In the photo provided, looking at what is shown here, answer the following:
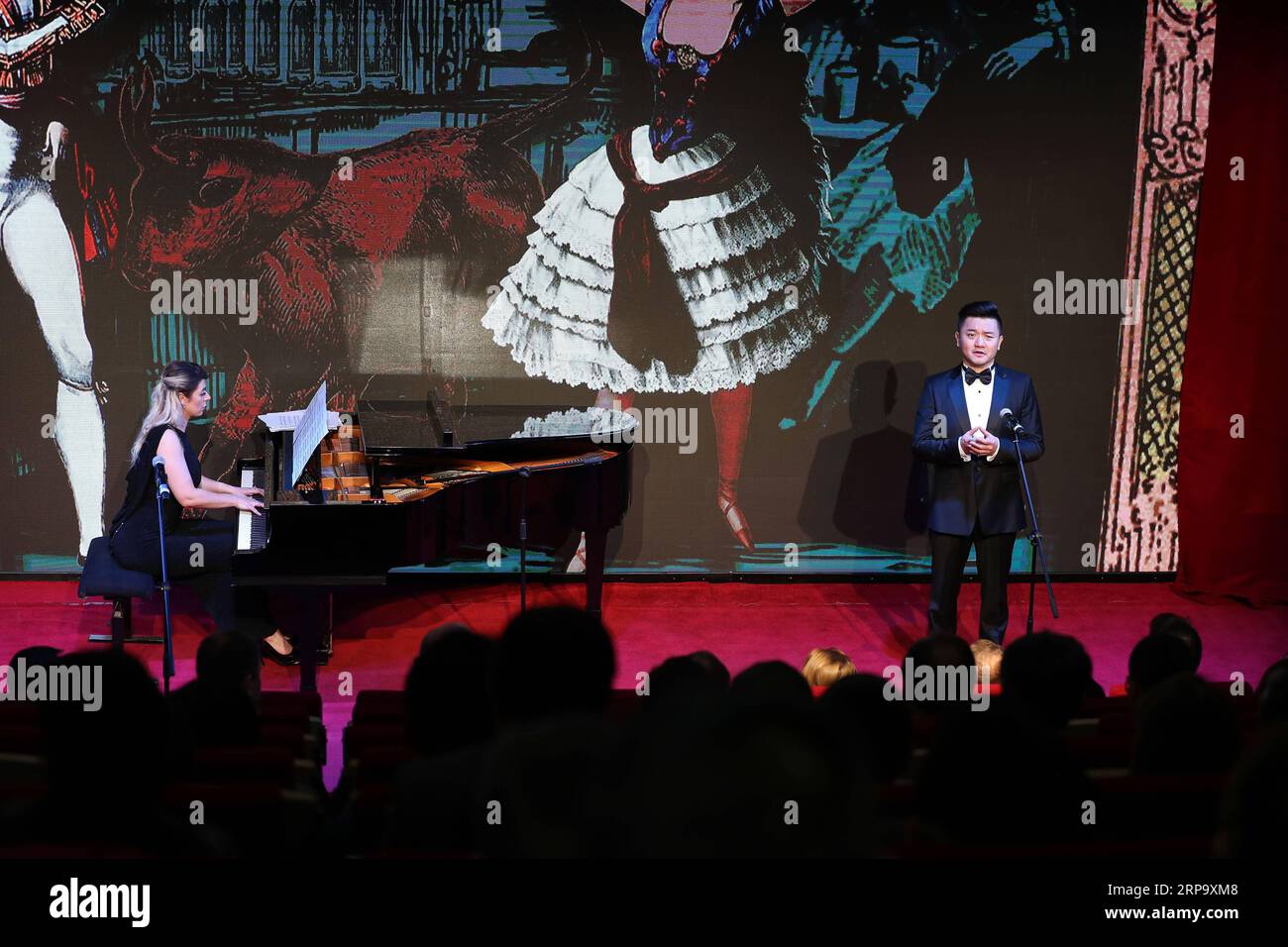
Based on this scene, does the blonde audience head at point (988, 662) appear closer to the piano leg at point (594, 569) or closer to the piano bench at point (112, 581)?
the piano leg at point (594, 569)

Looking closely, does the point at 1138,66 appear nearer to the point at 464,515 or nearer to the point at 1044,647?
the point at 464,515

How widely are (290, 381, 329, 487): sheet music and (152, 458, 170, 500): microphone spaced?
735 millimetres

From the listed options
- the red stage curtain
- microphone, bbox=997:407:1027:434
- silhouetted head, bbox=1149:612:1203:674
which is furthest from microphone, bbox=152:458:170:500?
the red stage curtain

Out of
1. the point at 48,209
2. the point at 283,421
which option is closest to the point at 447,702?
the point at 283,421

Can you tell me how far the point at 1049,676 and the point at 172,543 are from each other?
4.36m

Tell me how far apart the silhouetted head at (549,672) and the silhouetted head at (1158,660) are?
5.58 feet

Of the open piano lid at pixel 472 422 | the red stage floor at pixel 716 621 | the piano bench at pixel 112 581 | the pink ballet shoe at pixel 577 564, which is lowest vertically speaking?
the red stage floor at pixel 716 621

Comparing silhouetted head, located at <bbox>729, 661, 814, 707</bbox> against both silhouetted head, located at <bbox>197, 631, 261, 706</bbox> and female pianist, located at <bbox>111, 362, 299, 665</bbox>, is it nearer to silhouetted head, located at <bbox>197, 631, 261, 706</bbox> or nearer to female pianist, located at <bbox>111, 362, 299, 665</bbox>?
silhouetted head, located at <bbox>197, 631, 261, 706</bbox>

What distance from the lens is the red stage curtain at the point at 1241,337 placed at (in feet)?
25.3

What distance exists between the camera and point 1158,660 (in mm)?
3568

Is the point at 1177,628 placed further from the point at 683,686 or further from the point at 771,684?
the point at 683,686

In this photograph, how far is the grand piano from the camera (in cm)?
550

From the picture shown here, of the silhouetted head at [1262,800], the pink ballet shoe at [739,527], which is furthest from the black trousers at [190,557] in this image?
the silhouetted head at [1262,800]
